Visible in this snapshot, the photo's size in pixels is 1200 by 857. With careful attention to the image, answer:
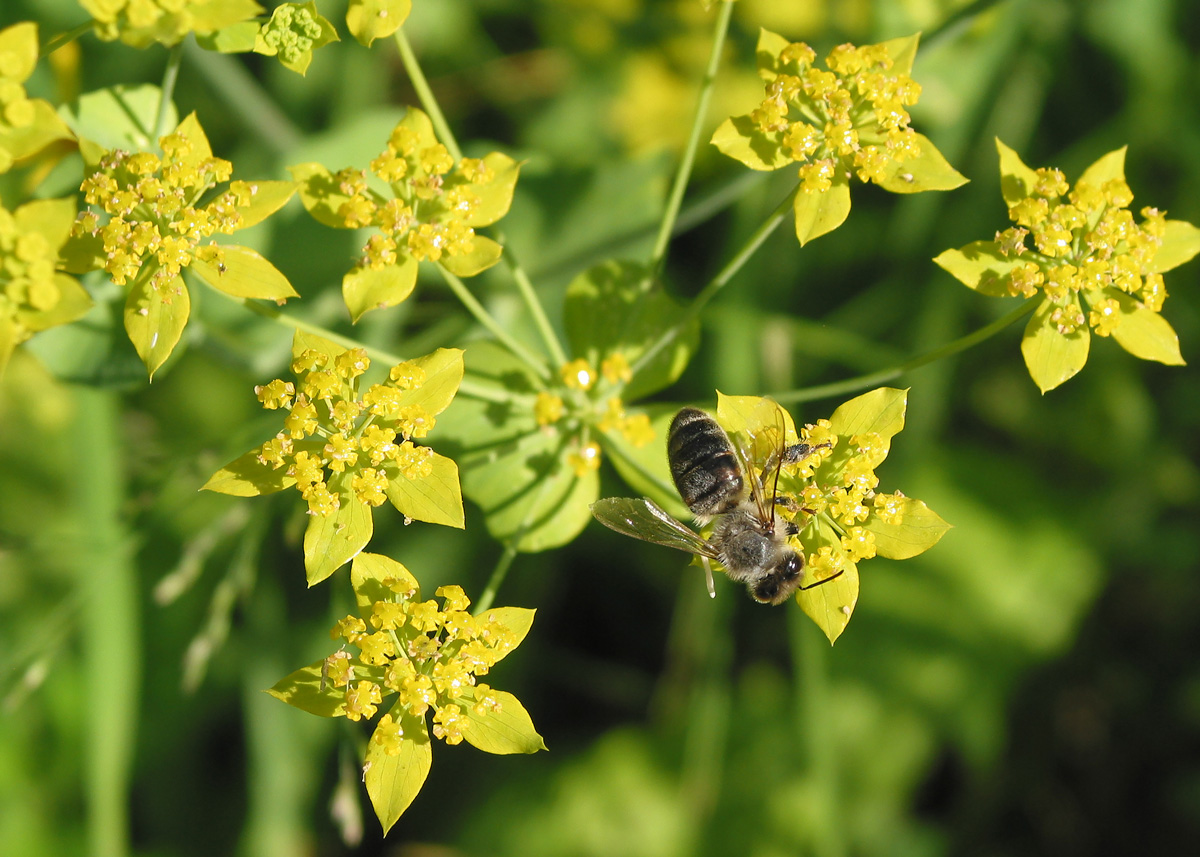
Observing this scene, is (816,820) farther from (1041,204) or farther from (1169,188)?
(1169,188)

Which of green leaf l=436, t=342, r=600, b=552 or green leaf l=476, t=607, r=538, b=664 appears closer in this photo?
green leaf l=476, t=607, r=538, b=664

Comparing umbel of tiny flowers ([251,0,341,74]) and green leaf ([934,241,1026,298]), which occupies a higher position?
umbel of tiny flowers ([251,0,341,74])

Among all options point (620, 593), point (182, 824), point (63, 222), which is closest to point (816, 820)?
point (620, 593)

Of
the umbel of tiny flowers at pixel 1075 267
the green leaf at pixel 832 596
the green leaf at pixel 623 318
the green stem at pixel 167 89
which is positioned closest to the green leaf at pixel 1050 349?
the umbel of tiny flowers at pixel 1075 267

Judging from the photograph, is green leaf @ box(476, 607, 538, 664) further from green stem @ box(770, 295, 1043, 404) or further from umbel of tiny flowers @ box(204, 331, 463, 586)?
green stem @ box(770, 295, 1043, 404)

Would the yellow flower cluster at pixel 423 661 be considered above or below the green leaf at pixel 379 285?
below

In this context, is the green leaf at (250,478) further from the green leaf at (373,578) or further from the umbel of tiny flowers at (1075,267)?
the umbel of tiny flowers at (1075,267)

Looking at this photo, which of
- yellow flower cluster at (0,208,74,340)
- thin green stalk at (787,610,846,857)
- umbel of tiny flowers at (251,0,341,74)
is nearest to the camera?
yellow flower cluster at (0,208,74,340)

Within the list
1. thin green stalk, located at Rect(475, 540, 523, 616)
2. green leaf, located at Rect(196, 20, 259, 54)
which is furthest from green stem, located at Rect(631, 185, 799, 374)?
green leaf, located at Rect(196, 20, 259, 54)
